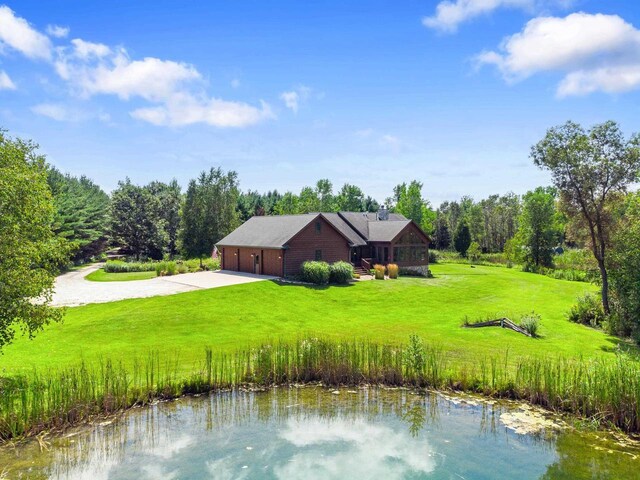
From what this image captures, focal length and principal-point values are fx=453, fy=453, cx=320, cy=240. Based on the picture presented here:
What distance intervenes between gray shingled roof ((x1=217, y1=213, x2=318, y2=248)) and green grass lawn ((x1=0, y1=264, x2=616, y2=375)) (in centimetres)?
561

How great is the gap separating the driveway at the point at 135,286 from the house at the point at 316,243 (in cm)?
172

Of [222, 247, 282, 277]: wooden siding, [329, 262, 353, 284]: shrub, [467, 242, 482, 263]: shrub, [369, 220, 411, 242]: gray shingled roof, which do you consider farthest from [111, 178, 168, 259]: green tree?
[467, 242, 482, 263]: shrub

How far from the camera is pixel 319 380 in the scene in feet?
49.0

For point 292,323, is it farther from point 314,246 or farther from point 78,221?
point 78,221

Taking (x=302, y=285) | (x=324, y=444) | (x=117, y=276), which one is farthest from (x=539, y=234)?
(x=324, y=444)

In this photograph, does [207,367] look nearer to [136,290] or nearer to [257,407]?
[257,407]

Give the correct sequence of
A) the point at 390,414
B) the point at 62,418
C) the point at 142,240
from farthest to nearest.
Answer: the point at 142,240
the point at 390,414
the point at 62,418

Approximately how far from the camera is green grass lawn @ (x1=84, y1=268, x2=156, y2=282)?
121 ft

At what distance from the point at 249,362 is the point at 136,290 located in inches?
707

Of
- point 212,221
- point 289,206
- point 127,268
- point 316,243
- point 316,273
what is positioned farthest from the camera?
point 289,206

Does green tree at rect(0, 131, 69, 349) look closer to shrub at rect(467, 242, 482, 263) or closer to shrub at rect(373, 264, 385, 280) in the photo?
shrub at rect(373, 264, 385, 280)

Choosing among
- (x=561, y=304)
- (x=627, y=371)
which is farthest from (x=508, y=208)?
(x=627, y=371)

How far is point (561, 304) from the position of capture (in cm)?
3109

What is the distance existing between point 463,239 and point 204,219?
3829 cm
